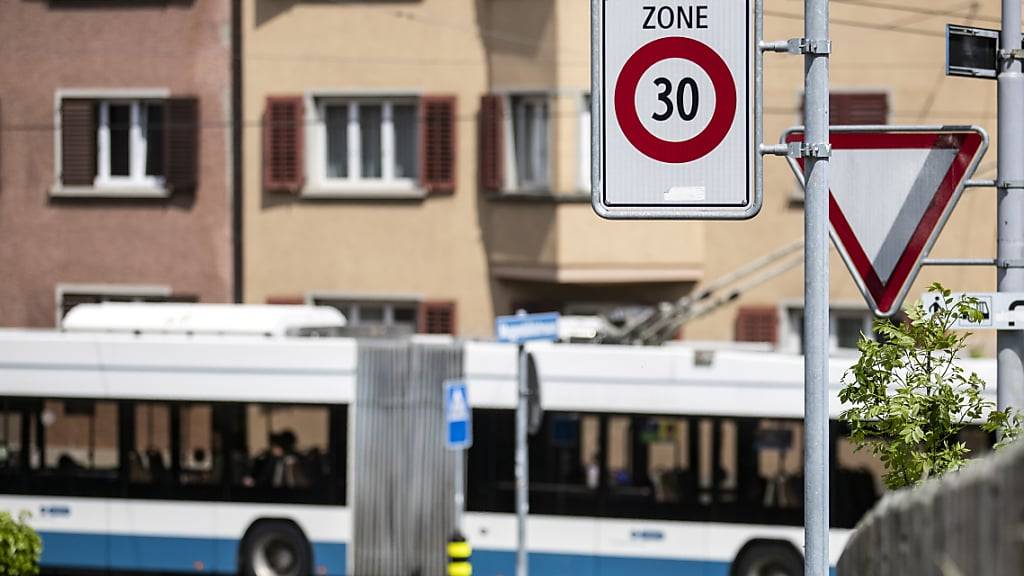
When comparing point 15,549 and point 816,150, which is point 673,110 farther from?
point 15,549

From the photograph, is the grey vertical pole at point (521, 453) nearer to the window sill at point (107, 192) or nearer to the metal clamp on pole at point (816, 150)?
the window sill at point (107, 192)

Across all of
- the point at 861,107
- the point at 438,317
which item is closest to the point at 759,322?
the point at 861,107

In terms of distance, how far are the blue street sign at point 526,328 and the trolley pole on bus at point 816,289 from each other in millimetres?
10940

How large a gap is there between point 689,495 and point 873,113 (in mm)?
6652

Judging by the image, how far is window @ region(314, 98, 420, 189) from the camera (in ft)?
80.7

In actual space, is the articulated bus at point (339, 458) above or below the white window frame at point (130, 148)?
below

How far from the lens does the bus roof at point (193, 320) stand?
19.3 meters

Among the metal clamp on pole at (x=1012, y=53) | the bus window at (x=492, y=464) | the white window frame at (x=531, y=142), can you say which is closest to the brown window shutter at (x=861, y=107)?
the white window frame at (x=531, y=142)

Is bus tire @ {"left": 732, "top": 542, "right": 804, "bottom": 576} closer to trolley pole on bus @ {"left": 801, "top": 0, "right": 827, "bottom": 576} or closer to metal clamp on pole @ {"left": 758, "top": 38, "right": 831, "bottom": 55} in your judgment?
trolley pole on bus @ {"left": 801, "top": 0, "right": 827, "bottom": 576}

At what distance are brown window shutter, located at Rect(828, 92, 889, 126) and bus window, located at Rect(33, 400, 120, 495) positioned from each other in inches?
369

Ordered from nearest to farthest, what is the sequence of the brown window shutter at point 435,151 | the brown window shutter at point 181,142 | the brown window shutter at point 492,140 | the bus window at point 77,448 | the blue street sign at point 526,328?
the blue street sign at point 526,328, the bus window at point 77,448, the brown window shutter at point 492,140, the brown window shutter at point 435,151, the brown window shutter at point 181,142

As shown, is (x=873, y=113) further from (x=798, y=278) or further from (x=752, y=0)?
(x=752, y=0)

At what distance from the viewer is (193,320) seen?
63.9 feet

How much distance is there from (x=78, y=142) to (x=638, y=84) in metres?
21.6
